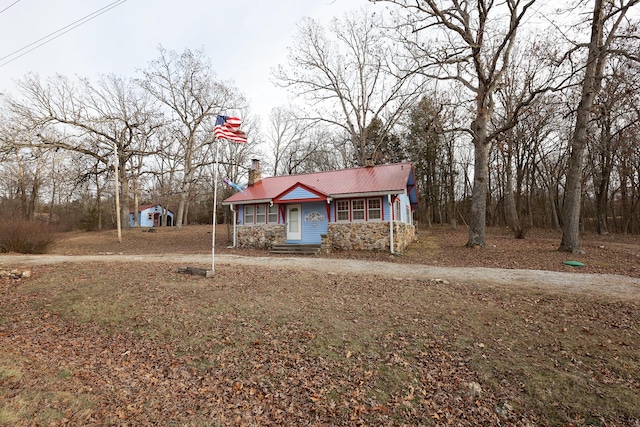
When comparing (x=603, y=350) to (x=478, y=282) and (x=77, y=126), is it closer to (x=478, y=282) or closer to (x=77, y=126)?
(x=478, y=282)

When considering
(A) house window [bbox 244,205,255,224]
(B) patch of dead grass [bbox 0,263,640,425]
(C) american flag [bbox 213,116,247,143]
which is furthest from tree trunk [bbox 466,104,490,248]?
(A) house window [bbox 244,205,255,224]

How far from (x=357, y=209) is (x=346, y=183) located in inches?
69.7

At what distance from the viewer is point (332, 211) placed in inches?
593

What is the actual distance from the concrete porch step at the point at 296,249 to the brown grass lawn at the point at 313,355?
715 cm

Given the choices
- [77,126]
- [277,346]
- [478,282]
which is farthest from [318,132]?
[277,346]

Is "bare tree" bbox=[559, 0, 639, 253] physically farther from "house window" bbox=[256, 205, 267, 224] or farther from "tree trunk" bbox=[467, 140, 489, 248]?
"house window" bbox=[256, 205, 267, 224]

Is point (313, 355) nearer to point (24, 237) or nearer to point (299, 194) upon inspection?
point (299, 194)

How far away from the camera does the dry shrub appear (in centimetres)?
1230

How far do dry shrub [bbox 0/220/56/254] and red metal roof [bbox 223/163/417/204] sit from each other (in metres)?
8.00

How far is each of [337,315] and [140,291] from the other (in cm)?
434

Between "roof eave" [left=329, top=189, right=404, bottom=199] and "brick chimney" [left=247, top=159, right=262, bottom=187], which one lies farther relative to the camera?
"brick chimney" [left=247, top=159, right=262, bottom=187]

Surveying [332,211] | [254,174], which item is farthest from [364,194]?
[254,174]

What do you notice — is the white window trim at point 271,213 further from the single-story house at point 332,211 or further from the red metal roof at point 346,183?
the red metal roof at point 346,183

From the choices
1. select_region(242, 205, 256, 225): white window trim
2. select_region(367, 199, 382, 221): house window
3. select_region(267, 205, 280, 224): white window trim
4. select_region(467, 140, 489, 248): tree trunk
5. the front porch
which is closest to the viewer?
select_region(467, 140, 489, 248): tree trunk
